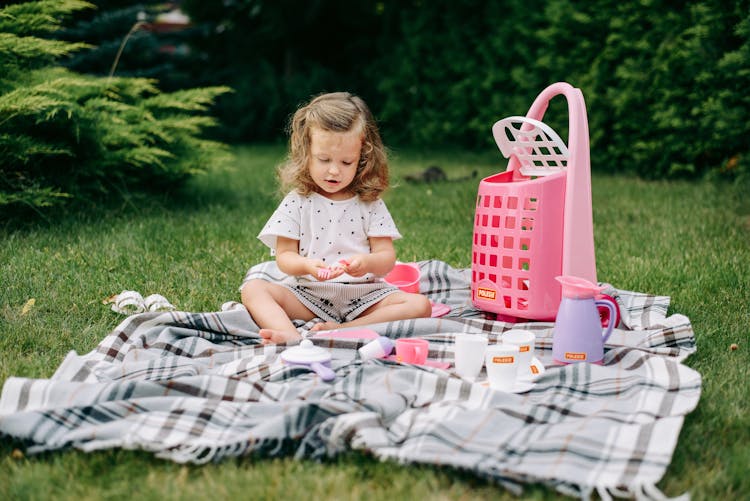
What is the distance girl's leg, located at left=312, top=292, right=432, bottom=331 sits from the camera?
3143 millimetres

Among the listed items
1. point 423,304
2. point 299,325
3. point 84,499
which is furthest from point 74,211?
point 84,499

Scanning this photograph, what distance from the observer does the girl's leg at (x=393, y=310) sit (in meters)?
3.14

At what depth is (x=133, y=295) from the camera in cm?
326

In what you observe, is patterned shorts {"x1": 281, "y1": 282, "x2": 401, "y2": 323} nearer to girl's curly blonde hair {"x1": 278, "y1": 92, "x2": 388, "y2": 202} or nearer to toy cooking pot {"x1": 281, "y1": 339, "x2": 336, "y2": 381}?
girl's curly blonde hair {"x1": 278, "y1": 92, "x2": 388, "y2": 202}

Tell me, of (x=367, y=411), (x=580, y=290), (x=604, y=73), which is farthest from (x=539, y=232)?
(x=604, y=73)

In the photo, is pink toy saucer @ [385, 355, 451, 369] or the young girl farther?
the young girl

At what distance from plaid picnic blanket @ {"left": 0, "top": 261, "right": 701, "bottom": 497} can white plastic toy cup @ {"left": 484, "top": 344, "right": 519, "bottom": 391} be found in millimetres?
86

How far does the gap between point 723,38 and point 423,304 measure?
4.47 metres

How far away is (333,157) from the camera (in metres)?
3.13

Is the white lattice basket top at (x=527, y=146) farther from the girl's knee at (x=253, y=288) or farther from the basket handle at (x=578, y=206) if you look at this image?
the girl's knee at (x=253, y=288)

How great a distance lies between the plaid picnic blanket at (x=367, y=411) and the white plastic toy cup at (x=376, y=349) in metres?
0.05

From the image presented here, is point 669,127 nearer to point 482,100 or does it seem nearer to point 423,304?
point 482,100

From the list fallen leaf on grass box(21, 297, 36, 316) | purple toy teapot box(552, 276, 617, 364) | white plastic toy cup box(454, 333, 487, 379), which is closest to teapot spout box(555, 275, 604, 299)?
purple toy teapot box(552, 276, 617, 364)

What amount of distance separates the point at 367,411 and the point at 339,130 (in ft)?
4.45
